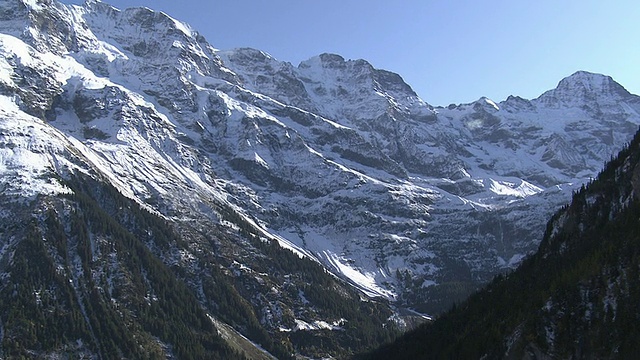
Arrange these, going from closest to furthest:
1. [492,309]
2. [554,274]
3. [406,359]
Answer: [554,274] < [492,309] < [406,359]

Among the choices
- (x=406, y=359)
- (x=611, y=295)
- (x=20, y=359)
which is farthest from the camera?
(x=20, y=359)

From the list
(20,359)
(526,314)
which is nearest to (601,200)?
(526,314)

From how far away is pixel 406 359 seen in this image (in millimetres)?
179875

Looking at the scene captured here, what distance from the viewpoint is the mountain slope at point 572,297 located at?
370 ft

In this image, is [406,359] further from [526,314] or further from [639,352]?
[639,352]

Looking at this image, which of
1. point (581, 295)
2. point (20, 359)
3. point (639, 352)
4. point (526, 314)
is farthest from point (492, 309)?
point (20, 359)

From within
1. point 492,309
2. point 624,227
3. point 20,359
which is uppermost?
point 624,227

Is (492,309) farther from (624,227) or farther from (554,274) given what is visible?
(624,227)

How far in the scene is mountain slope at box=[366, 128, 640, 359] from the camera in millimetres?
112688

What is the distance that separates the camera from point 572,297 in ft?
401

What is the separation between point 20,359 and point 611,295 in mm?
145936

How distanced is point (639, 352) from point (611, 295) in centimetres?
1509

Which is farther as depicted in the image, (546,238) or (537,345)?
(546,238)

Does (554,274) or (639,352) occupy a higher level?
(554,274)
